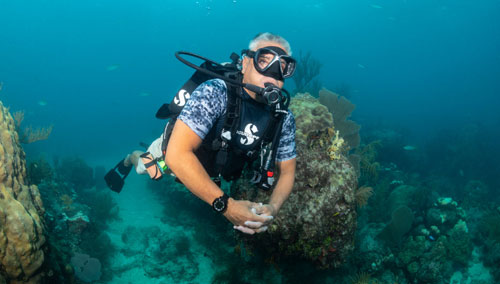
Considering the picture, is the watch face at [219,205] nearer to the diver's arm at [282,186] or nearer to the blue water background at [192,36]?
the diver's arm at [282,186]

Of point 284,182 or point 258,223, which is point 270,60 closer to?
point 284,182

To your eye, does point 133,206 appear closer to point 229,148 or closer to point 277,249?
point 277,249

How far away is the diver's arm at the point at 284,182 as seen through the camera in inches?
114

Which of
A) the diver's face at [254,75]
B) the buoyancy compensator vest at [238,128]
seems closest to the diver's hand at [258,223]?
the buoyancy compensator vest at [238,128]

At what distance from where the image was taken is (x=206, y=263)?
6156 mm

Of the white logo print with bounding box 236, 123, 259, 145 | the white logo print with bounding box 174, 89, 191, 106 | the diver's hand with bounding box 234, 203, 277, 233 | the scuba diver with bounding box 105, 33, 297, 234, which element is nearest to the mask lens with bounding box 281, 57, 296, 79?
the scuba diver with bounding box 105, 33, 297, 234

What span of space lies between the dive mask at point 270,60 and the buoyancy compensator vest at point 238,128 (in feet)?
0.89

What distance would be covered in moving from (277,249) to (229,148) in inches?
96.4

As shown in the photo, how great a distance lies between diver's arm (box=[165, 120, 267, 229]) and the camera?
6.57ft

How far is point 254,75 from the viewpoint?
2.71 metres

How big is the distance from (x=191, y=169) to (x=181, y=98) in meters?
1.31

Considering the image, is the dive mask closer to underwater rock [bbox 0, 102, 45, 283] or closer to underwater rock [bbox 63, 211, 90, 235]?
underwater rock [bbox 0, 102, 45, 283]

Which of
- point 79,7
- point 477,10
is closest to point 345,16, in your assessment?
point 477,10

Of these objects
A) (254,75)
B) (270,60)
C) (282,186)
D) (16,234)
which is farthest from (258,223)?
(16,234)
